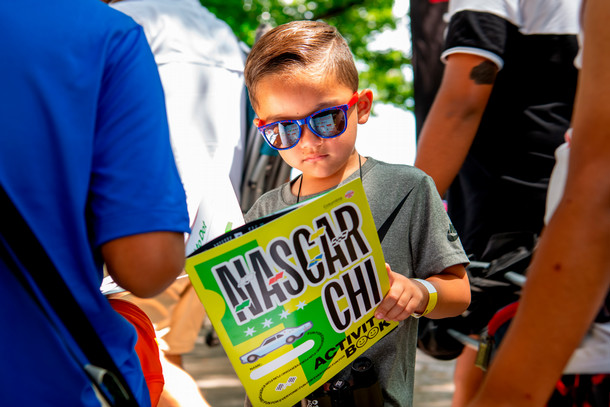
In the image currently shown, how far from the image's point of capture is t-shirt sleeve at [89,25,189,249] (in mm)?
1214

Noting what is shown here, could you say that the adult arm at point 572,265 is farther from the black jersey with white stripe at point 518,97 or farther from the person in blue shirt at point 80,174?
the black jersey with white stripe at point 518,97

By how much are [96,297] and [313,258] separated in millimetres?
441

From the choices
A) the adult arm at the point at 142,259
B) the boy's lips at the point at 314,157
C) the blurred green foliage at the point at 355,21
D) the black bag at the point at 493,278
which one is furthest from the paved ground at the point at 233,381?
the blurred green foliage at the point at 355,21

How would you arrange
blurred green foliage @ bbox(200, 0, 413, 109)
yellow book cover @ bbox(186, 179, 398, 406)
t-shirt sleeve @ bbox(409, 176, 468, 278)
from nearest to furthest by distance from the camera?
yellow book cover @ bbox(186, 179, 398, 406) → t-shirt sleeve @ bbox(409, 176, 468, 278) → blurred green foliage @ bbox(200, 0, 413, 109)

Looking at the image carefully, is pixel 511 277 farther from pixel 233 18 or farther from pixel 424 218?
pixel 233 18

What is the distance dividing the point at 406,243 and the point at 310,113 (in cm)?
40

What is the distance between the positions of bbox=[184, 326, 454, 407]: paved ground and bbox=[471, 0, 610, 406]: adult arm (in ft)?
13.0

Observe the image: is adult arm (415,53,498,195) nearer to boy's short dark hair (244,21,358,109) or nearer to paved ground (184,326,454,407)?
boy's short dark hair (244,21,358,109)

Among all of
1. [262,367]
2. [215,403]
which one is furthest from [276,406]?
[215,403]

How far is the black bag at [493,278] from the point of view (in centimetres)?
191

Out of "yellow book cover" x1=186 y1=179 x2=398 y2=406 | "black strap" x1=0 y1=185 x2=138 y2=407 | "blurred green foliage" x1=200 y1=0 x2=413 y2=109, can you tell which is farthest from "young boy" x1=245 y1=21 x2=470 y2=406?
"blurred green foliage" x1=200 y1=0 x2=413 y2=109

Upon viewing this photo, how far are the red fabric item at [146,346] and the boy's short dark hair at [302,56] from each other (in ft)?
2.05

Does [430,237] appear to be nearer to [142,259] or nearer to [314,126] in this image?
[314,126]

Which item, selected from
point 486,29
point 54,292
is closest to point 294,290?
point 54,292
